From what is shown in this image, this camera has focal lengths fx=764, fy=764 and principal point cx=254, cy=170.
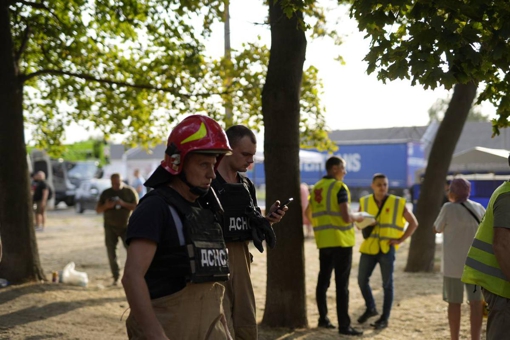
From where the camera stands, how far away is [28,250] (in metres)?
11.7

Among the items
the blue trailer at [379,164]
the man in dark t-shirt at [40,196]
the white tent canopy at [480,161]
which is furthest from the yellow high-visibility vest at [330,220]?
the blue trailer at [379,164]

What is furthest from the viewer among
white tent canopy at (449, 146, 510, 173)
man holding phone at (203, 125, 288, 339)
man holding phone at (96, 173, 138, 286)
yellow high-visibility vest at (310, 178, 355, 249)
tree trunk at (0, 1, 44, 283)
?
white tent canopy at (449, 146, 510, 173)

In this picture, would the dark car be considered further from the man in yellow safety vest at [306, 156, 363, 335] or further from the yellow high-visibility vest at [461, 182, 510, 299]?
the yellow high-visibility vest at [461, 182, 510, 299]

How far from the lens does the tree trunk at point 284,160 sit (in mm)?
8867

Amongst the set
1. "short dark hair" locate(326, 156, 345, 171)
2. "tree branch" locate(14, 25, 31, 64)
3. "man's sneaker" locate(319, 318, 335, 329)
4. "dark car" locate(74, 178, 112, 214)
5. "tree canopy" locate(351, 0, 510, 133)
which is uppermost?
"tree branch" locate(14, 25, 31, 64)

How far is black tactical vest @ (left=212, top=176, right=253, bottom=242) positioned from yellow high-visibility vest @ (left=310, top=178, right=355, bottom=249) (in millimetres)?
3896

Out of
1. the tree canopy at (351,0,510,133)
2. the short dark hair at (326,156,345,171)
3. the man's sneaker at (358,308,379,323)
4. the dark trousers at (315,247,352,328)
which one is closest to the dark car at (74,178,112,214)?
the man's sneaker at (358,308,379,323)

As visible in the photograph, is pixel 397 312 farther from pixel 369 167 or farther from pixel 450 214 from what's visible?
pixel 369 167

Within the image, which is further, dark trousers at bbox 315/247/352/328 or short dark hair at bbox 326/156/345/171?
short dark hair at bbox 326/156/345/171

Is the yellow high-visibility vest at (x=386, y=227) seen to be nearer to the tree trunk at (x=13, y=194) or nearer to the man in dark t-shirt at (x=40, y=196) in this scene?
the tree trunk at (x=13, y=194)

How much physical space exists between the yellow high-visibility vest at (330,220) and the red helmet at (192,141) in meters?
5.65

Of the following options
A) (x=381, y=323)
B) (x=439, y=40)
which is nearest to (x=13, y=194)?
(x=381, y=323)

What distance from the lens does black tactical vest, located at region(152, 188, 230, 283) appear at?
11.3ft

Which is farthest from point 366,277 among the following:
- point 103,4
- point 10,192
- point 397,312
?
point 103,4
